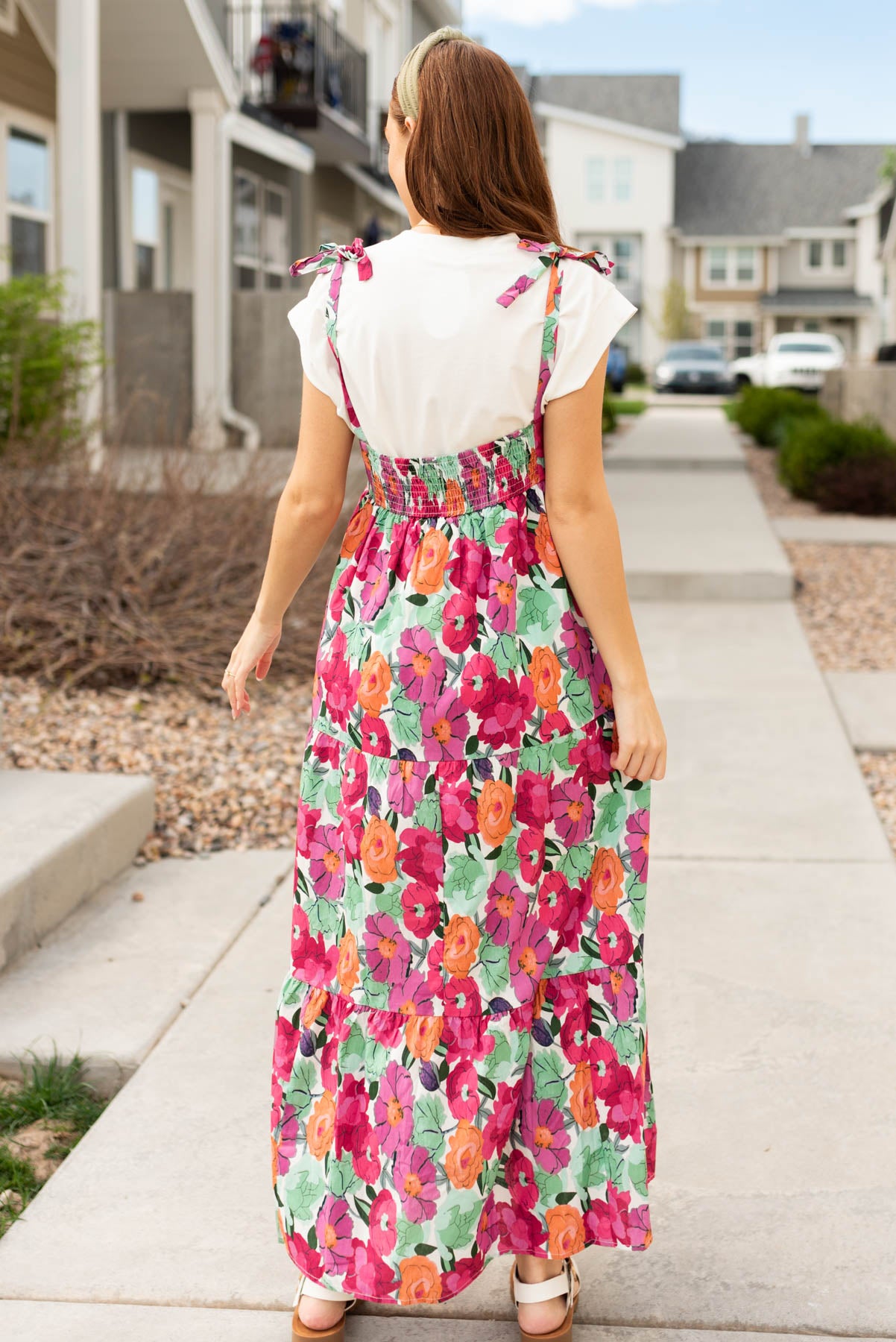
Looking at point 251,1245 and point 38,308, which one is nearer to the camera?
point 251,1245

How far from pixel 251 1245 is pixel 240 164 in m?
14.0

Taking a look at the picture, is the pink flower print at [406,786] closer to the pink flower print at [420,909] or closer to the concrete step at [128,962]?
the pink flower print at [420,909]

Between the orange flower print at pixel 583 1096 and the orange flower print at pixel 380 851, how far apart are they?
1.29 ft

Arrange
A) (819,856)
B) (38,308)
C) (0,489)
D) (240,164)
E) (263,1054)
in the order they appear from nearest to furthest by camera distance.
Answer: (263,1054)
(819,856)
(0,489)
(38,308)
(240,164)

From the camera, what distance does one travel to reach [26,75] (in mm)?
10547

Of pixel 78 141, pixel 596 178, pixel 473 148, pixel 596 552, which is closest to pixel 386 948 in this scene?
pixel 596 552

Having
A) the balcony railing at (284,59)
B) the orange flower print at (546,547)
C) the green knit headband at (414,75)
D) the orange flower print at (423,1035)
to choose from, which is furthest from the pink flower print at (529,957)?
the balcony railing at (284,59)

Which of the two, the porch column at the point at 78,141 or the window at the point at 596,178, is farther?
the window at the point at 596,178

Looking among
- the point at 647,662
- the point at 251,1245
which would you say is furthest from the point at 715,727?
the point at 251,1245

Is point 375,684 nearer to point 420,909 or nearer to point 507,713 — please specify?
point 507,713

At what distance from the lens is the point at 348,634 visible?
6.45ft

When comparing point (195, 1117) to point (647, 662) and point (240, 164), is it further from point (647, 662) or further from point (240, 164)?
point (240, 164)

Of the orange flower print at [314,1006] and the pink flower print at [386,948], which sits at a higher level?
the pink flower print at [386,948]

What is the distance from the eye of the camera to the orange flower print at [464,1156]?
192 centimetres
